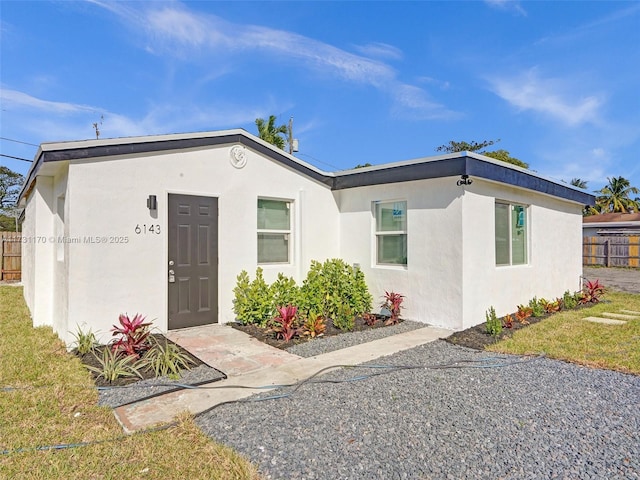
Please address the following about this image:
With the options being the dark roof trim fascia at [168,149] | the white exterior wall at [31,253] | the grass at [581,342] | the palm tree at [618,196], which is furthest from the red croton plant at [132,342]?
the palm tree at [618,196]

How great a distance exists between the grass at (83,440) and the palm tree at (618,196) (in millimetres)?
43974

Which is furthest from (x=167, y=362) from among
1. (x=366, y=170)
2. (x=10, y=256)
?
(x=10, y=256)

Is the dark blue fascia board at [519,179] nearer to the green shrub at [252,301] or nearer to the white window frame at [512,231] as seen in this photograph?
the white window frame at [512,231]

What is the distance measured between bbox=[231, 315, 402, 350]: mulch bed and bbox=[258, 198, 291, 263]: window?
1424mm

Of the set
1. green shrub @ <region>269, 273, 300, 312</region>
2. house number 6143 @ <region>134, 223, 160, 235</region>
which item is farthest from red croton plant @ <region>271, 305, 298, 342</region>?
house number 6143 @ <region>134, 223, 160, 235</region>

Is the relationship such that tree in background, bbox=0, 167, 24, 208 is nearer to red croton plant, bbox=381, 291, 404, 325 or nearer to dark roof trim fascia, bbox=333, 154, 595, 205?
dark roof trim fascia, bbox=333, 154, 595, 205

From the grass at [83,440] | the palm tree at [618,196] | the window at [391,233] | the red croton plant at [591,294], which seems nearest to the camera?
the grass at [83,440]

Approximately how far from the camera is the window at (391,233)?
7141 mm

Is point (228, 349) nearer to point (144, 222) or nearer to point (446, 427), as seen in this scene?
point (144, 222)

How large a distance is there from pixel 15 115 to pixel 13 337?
43.4 ft

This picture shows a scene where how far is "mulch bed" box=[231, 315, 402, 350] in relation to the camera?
5.46 metres

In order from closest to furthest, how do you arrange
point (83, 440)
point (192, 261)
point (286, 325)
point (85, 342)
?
1. point (83, 440)
2. point (85, 342)
3. point (286, 325)
4. point (192, 261)

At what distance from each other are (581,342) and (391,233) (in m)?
3.51

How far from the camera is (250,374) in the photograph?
13.6 feet
